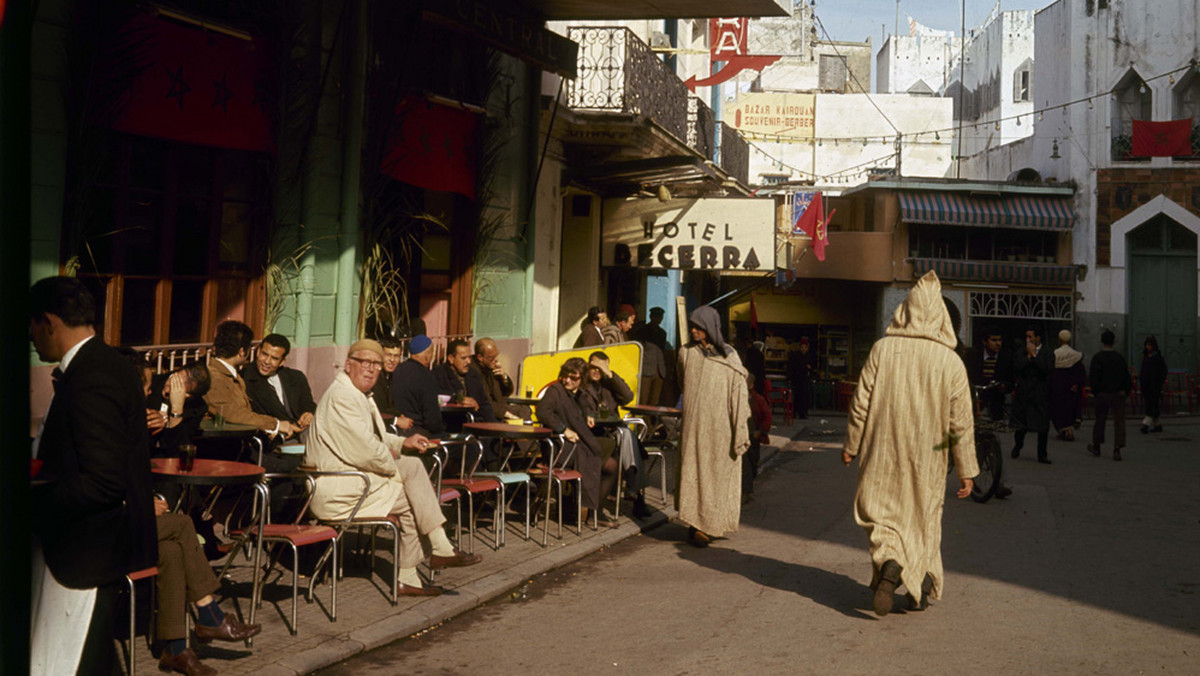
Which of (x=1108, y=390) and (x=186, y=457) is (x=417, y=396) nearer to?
(x=186, y=457)

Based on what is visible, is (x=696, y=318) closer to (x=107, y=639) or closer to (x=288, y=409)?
(x=288, y=409)

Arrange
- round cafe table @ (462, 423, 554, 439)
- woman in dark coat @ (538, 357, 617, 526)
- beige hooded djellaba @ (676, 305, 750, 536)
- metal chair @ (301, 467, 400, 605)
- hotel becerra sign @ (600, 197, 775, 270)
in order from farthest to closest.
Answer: hotel becerra sign @ (600, 197, 775, 270) < woman in dark coat @ (538, 357, 617, 526) < beige hooded djellaba @ (676, 305, 750, 536) < round cafe table @ (462, 423, 554, 439) < metal chair @ (301, 467, 400, 605)

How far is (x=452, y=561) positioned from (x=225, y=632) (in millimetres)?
2326

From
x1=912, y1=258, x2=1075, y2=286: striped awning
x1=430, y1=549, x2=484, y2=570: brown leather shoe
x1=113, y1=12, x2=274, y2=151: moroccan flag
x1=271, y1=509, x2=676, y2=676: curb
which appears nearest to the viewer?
x1=271, y1=509, x2=676, y2=676: curb

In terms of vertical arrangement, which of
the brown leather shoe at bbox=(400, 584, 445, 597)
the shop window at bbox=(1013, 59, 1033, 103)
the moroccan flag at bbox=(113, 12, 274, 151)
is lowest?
the brown leather shoe at bbox=(400, 584, 445, 597)

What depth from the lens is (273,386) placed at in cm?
905

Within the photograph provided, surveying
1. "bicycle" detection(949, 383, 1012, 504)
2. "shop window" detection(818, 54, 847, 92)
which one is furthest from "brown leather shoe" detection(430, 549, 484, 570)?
"shop window" detection(818, 54, 847, 92)

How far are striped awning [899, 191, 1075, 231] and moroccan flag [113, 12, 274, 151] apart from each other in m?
26.5

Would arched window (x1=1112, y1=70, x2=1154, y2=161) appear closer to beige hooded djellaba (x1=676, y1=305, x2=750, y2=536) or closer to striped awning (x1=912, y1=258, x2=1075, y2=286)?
striped awning (x1=912, y1=258, x2=1075, y2=286)

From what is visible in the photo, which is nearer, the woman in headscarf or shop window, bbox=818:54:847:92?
the woman in headscarf

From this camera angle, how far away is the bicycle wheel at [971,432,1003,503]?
489 inches

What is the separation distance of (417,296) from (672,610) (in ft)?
24.2

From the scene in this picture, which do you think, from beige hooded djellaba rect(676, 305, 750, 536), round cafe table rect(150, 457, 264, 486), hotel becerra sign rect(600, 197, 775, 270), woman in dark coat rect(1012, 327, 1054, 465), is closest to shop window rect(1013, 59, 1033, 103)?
hotel becerra sign rect(600, 197, 775, 270)

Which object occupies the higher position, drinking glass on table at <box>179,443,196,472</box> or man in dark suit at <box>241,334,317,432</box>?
man in dark suit at <box>241,334,317,432</box>
